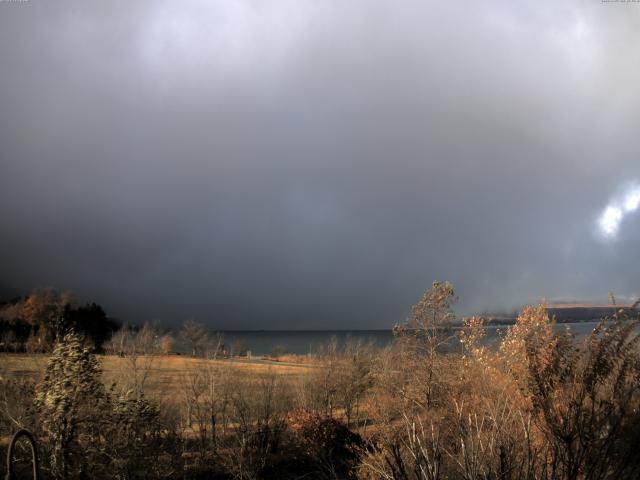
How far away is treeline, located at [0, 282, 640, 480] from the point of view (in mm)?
6355

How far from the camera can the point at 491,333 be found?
2925 centimetres

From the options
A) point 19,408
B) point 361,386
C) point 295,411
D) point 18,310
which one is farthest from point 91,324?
point 19,408

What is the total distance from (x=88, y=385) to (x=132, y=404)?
1.58m

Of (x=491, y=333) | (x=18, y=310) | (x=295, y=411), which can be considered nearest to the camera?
(x=295, y=411)

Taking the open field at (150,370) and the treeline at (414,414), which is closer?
the treeline at (414,414)

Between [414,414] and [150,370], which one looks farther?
[150,370]

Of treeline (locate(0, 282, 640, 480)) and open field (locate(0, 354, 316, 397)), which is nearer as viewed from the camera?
treeline (locate(0, 282, 640, 480))

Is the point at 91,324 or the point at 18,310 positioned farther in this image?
the point at 18,310

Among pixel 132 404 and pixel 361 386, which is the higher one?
pixel 132 404

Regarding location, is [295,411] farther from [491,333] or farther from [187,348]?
[187,348]

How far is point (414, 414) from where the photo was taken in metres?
15.9

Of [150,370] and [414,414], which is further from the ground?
[414,414]

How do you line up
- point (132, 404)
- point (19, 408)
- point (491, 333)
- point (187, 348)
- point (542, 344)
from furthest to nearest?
point (187, 348), point (491, 333), point (19, 408), point (132, 404), point (542, 344)

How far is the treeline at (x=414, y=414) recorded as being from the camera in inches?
250
